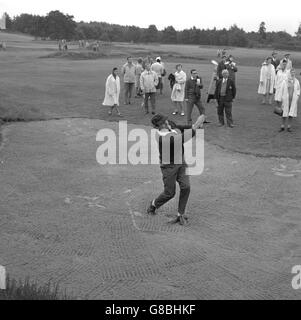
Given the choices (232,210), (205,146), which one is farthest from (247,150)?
(232,210)

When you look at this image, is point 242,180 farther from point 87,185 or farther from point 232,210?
point 87,185

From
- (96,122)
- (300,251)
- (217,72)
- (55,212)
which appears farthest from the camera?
(217,72)

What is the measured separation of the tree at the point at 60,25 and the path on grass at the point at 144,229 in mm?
80396

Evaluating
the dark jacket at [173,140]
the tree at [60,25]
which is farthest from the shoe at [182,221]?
the tree at [60,25]

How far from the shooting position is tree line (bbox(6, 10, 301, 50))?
297ft

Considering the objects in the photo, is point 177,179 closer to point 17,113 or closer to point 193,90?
point 193,90

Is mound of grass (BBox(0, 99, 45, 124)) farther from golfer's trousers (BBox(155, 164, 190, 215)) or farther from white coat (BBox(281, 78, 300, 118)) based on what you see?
golfer's trousers (BBox(155, 164, 190, 215))

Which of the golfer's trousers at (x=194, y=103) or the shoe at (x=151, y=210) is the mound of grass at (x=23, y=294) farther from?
the golfer's trousers at (x=194, y=103)

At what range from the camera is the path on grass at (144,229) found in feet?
25.2

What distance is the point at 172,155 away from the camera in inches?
381

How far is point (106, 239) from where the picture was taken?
29.7ft

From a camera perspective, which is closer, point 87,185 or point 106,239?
point 106,239
